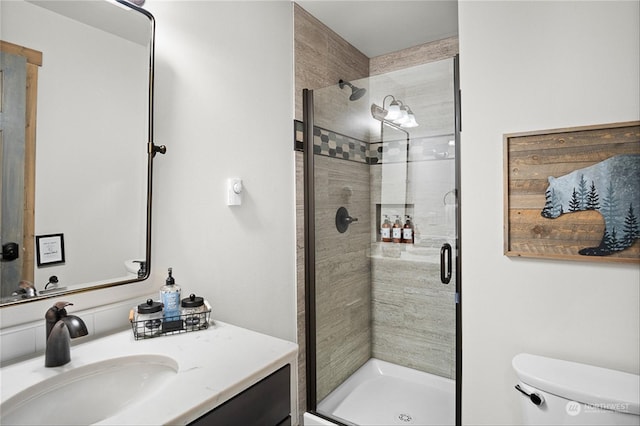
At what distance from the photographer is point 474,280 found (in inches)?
60.3

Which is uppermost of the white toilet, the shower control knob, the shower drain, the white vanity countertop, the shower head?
the shower head

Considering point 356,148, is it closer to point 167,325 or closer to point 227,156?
point 227,156

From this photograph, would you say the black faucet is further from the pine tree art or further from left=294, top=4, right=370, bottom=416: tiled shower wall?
the pine tree art

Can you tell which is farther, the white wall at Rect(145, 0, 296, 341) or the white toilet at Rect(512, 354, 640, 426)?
the white wall at Rect(145, 0, 296, 341)

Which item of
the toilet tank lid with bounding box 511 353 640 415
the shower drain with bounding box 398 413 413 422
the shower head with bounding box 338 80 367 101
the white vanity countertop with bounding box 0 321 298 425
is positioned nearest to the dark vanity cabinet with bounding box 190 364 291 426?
the white vanity countertop with bounding box 0 321 298 425

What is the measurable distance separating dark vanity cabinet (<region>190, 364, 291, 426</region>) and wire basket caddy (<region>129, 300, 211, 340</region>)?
37cm

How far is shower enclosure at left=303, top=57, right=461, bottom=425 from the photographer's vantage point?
1.86m

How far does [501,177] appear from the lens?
1466mm

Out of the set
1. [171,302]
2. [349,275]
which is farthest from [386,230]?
[171,302]

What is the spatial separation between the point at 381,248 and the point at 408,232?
222 millimetres

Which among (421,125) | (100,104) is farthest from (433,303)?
(100,104)

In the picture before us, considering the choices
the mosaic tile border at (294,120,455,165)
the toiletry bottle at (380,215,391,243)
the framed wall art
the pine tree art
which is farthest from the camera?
the toiletry bottle at (380,215,391,243)

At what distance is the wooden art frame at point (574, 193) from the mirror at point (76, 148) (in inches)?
55.7

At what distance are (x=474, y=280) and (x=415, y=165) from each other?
692 mm
